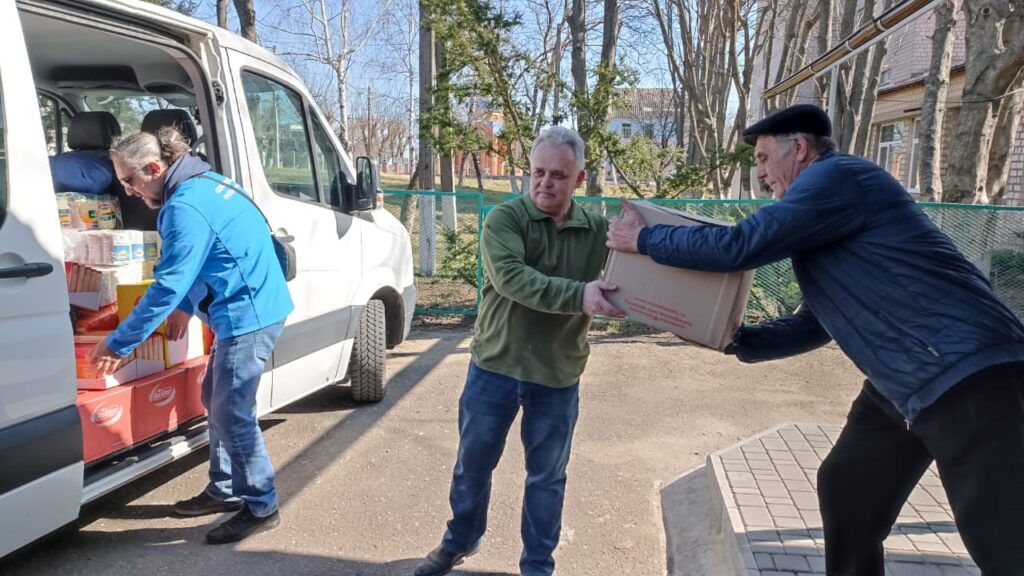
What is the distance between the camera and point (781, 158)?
232 centimetres

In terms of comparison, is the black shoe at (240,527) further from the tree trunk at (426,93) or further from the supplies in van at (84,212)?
the tree trunk at (426,93)

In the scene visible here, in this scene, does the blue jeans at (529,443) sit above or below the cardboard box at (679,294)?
below

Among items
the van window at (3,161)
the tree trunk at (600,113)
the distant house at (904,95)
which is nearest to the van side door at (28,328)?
the van window at (3,161)

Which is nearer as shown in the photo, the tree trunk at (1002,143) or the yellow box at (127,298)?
the yellow box at (127,298)

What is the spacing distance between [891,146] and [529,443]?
23.6 meters

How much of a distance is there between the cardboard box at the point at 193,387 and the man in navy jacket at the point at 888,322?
7.15 ft

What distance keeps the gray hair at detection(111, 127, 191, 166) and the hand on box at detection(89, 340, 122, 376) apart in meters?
0.77

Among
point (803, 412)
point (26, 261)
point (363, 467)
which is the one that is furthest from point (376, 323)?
point (803, 412)

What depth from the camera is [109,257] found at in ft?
11.1

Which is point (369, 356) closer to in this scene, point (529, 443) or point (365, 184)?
point (365, 184)

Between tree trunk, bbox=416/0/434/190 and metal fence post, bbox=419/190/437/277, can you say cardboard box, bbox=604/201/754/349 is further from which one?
tree trunk, bbox=416/0/434/190

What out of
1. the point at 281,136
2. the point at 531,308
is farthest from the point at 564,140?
the point at 281,136

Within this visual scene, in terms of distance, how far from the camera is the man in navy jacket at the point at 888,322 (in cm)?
195

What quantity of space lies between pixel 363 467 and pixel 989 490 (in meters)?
3.26
